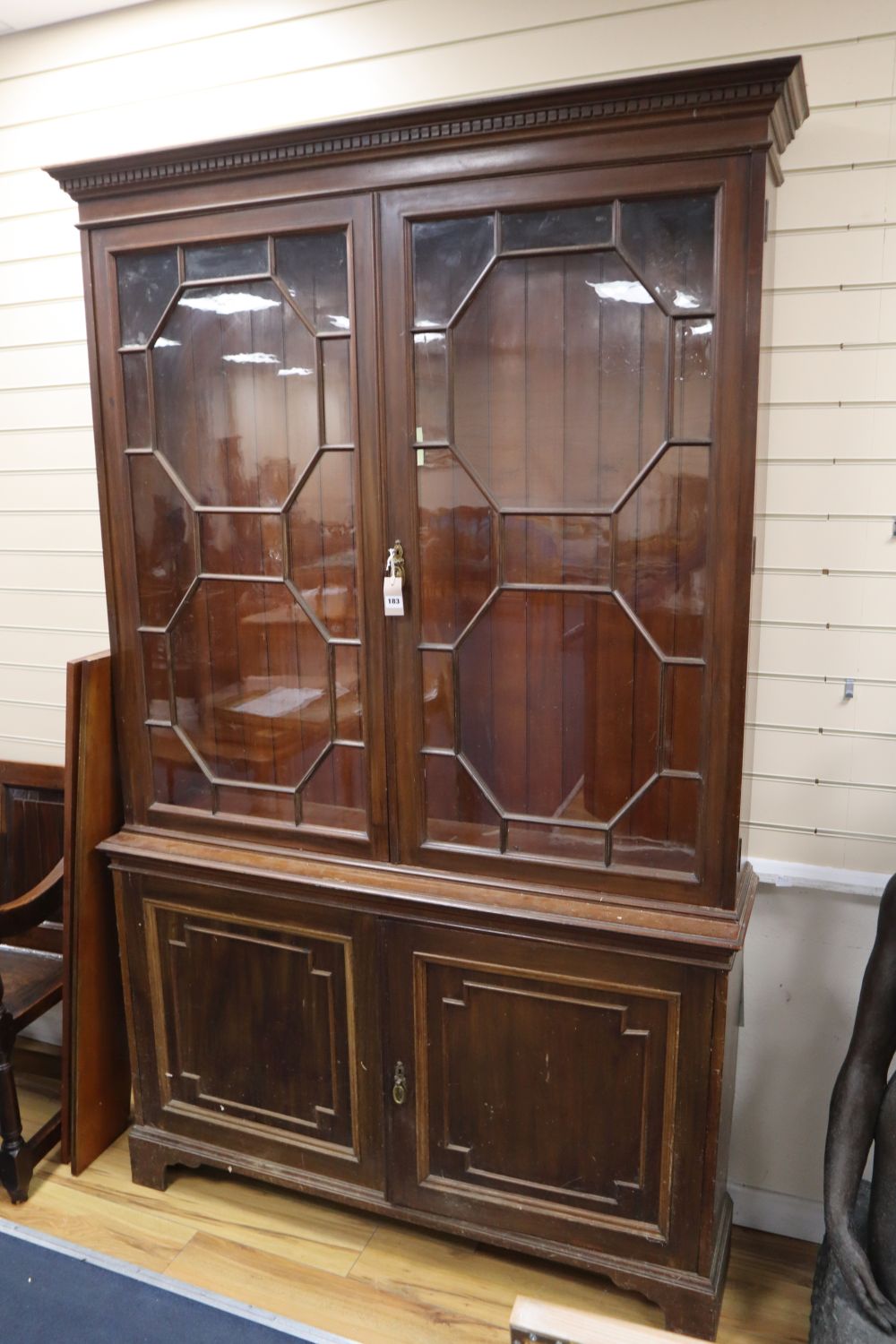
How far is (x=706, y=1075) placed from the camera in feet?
6.07

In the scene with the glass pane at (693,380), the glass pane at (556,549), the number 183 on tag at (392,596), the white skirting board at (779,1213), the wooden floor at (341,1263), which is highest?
the glass pane at (693,380)

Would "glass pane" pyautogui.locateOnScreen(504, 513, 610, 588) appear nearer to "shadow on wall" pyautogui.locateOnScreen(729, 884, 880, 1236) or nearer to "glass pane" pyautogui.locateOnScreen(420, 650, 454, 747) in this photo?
"glass pane" pyautogui.locateOnScreen(420, 650, 454, 747)

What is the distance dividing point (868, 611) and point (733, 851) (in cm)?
61

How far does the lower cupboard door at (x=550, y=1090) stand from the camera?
1.88 m

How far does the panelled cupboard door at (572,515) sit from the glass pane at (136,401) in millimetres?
592

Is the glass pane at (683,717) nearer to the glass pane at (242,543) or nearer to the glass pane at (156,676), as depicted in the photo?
the glass pane at (242,543)

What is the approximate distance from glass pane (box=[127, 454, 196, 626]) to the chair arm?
31.3 inches

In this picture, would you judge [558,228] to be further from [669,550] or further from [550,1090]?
[550,1090]

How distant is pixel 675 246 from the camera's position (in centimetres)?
166

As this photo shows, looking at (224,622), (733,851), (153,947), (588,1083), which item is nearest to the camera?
(733,851)

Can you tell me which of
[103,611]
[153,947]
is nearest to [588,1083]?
[153,947]

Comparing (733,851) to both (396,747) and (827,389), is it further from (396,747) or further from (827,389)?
(827,389)

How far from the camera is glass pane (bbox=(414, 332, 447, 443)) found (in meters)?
1.83

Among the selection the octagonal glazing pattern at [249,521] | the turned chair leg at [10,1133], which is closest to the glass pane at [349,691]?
the octagonal glazing pattern at [249,521]
